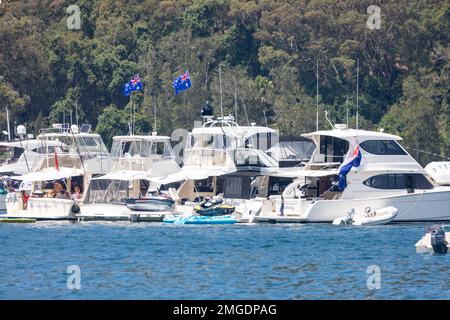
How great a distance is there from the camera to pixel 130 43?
12050cm

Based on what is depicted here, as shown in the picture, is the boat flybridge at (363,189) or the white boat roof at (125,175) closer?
the boat flybridge at (363,189)

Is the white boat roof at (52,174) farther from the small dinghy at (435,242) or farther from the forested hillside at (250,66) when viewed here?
the small dinghy at (435,242)

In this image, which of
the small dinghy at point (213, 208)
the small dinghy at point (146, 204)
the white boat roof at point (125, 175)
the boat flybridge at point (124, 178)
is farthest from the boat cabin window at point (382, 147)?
the white boat roof at point (125, 175)

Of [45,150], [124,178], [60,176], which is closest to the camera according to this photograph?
[124,178]

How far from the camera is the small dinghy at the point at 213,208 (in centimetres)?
7200

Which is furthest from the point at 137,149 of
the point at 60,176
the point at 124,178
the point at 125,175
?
the point at 60,176

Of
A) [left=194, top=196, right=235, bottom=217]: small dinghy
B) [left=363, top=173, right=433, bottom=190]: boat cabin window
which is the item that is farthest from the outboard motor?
[left=194, top=196, right=235, bottom=217]: small dinghy

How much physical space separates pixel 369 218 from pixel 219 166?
1217 centimetres

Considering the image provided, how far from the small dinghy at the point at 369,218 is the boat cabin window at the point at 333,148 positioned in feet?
15.8

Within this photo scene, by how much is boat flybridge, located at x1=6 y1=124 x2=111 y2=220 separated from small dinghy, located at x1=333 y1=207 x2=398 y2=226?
51.0 ft

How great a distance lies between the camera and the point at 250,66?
11506cm

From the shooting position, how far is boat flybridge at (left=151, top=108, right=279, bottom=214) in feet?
251

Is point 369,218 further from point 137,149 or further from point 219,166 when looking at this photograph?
point 137,149

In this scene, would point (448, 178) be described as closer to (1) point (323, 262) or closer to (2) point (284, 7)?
(1) point (323, 262)
